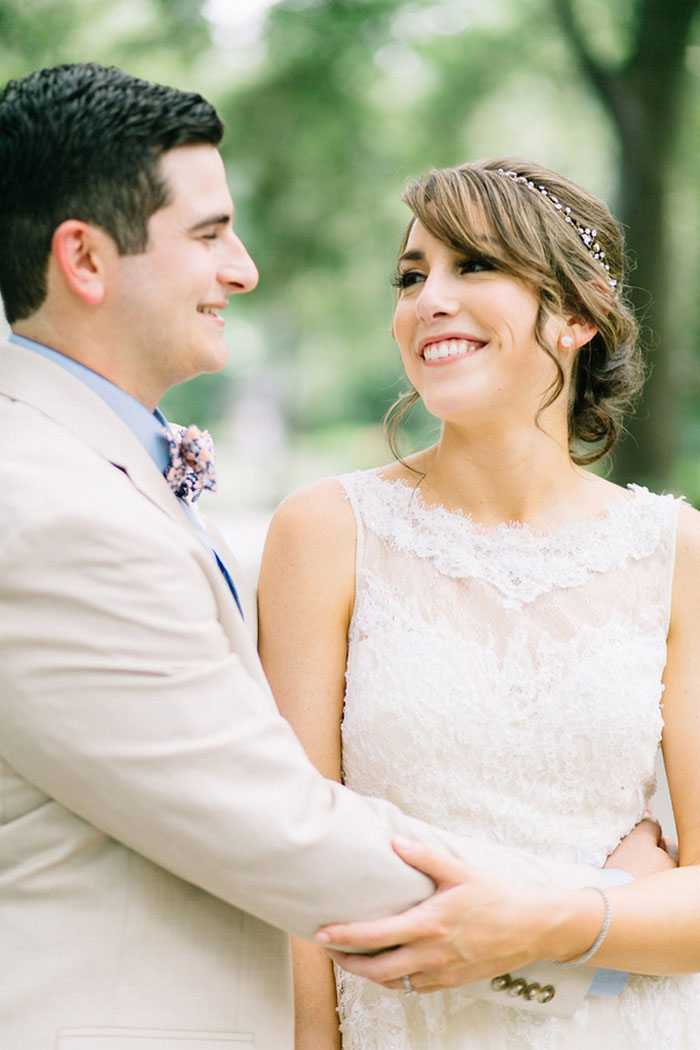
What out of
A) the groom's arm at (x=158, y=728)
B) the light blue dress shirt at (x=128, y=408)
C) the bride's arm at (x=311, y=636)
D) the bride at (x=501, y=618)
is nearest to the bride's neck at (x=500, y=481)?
the bride at (x=501, y=618)

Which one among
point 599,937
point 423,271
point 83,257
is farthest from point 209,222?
point 599,937

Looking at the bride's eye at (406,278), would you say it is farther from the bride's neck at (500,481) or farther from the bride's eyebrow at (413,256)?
the bride's neck at (500,481)

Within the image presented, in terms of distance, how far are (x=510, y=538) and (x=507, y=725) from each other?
0.44 meters

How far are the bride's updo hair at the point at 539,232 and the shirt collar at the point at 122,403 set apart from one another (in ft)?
2.98

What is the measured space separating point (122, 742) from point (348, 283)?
1009 centimetres

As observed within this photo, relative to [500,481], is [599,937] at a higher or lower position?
lower

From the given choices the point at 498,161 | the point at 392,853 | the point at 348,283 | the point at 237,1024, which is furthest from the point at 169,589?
the point at 348,283

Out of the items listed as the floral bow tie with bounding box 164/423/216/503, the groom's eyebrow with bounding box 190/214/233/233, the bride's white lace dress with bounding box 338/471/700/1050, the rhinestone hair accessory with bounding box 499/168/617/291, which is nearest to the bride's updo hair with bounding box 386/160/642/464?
the rhinestone hair accessory with bounding box 499/168/617/291

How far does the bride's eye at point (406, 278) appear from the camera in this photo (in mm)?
2568

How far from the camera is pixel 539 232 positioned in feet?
7.97

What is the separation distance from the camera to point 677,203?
28.2 ft

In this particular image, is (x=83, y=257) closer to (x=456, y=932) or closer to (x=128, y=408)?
(x=128, y=408)

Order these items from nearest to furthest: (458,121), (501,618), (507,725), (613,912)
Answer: (613,912) → (507,725) → (501,618) → (458,121)

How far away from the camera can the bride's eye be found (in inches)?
101
